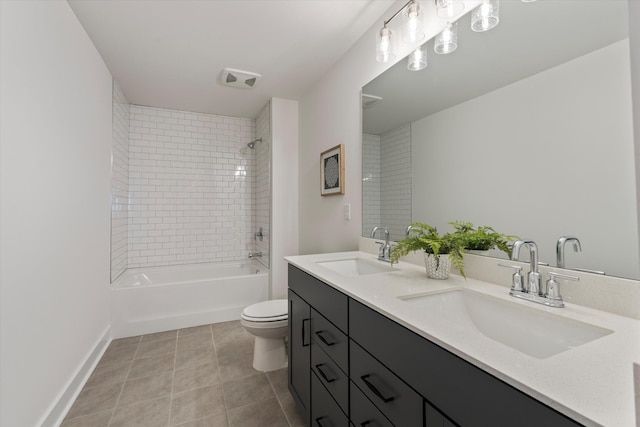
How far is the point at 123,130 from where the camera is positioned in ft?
10.7

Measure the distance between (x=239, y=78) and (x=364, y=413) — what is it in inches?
111

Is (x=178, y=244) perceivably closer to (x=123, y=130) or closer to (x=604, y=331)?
(x=123, y=130)

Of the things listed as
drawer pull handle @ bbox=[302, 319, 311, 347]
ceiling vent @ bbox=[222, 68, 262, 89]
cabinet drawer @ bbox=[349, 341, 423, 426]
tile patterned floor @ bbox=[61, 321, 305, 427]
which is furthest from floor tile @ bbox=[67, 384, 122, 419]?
ceiling vent @ bbox=[222, 68, 262, 89]

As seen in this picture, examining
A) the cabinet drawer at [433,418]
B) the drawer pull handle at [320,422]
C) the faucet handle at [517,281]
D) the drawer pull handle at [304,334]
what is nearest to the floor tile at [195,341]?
the drawer pull handle at [304,334]

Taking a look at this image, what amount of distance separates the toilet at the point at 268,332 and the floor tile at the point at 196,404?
0.34 meters

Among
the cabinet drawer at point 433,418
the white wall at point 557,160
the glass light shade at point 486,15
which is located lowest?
the cabinet drawer at point 433,418

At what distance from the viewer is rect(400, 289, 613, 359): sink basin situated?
819mm

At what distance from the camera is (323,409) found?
1320 mm

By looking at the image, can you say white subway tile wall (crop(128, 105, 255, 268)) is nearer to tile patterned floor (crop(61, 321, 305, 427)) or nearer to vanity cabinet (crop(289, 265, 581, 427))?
tile patterned floor (crop(61, 321, 305, 427))

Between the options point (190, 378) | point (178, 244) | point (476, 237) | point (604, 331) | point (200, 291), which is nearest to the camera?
point (604, 331)

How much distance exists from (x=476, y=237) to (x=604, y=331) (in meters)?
0.54

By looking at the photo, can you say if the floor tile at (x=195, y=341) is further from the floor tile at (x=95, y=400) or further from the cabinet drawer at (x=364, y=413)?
the cabinet drawer at (x=364, y=413)

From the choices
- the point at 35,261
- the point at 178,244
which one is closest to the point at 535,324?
the point at 35,261

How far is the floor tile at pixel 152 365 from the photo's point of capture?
216 centimetres
